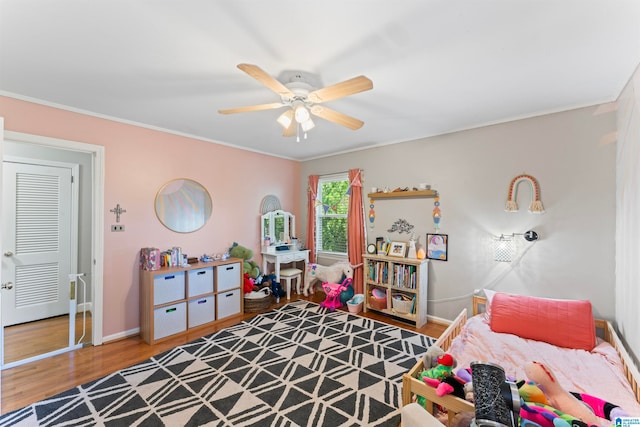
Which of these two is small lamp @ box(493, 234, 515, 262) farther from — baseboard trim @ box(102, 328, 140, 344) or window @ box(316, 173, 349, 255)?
baseboard trim @ box(102, 328, 140, 344)

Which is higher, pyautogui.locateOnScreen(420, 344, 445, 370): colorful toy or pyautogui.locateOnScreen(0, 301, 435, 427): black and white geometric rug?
pyautogui.locateOnScreen(420, 344, 445, 370): colorful toy

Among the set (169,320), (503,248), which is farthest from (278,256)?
(503,248)

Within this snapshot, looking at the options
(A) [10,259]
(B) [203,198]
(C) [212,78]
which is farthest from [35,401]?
(C) [212,78]

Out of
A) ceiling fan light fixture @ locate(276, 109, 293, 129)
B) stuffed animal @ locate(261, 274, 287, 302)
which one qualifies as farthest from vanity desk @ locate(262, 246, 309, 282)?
ceiling fan light fixture @ locate(276, 109, 293, 129)

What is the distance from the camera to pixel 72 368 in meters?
2.40

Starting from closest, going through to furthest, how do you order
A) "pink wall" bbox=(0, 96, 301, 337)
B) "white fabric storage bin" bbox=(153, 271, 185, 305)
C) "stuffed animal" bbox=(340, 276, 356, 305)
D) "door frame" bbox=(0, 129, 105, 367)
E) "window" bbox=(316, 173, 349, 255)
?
"pink wall" bbox=(0, 96, 301, 337) < "door frame" bbox=(0, 129, 105, 367) < "white fabric storage bin" bbox=(153, 271, 185, 305) < "stuffed animal" bbox=(340, 276, 356, 305) < "window" bbox=(316, 173, 349, 255)

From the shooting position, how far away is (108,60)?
1815 millimetres

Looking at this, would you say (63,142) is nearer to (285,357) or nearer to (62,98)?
(62,98)

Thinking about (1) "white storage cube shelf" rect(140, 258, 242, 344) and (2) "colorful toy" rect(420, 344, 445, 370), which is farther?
(1) "white storage cube shelf" rect(140, 258, 242, 344)

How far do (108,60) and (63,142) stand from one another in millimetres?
1373

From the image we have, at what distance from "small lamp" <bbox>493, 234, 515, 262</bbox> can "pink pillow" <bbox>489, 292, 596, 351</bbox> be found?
1.90 ft

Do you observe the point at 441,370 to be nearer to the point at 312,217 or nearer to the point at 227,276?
the point at 227,276

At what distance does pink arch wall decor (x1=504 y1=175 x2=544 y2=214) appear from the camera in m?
2.68

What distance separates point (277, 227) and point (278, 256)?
603 mm
